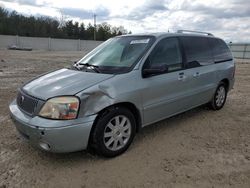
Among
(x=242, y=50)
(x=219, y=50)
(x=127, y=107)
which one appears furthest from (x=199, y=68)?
(x=242, y=50)

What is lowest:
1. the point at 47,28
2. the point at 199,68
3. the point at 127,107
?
the point at 127,107

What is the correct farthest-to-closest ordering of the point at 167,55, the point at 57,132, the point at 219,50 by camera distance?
the point at 219,50 → the point at 167,55 → the point at 57,132

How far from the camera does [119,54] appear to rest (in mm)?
4113

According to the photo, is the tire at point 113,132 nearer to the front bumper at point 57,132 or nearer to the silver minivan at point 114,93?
the silver minivan at point 114,93

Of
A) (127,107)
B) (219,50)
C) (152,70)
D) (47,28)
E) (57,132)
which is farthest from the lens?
(47,28)

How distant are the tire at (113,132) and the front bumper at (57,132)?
144mm

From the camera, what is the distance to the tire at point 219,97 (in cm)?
557

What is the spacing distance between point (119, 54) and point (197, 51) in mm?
1669

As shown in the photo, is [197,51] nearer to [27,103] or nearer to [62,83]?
[62,83]

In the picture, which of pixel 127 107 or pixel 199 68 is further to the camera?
pixel 199 68

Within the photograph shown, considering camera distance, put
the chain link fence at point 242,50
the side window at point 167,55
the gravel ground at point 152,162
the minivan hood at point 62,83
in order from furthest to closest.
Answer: the chain link fence at point 242,50 → the side window at point 167,55 → the minivan hood at point 62,83 → the gravel ground at point 152,162

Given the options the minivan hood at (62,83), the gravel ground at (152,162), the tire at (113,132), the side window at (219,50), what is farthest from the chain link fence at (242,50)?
the minivan hood at (62,83)

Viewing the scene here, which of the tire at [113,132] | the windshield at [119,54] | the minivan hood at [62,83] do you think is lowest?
the tire at [113,132]

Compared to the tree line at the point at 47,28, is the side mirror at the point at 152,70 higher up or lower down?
lower down
